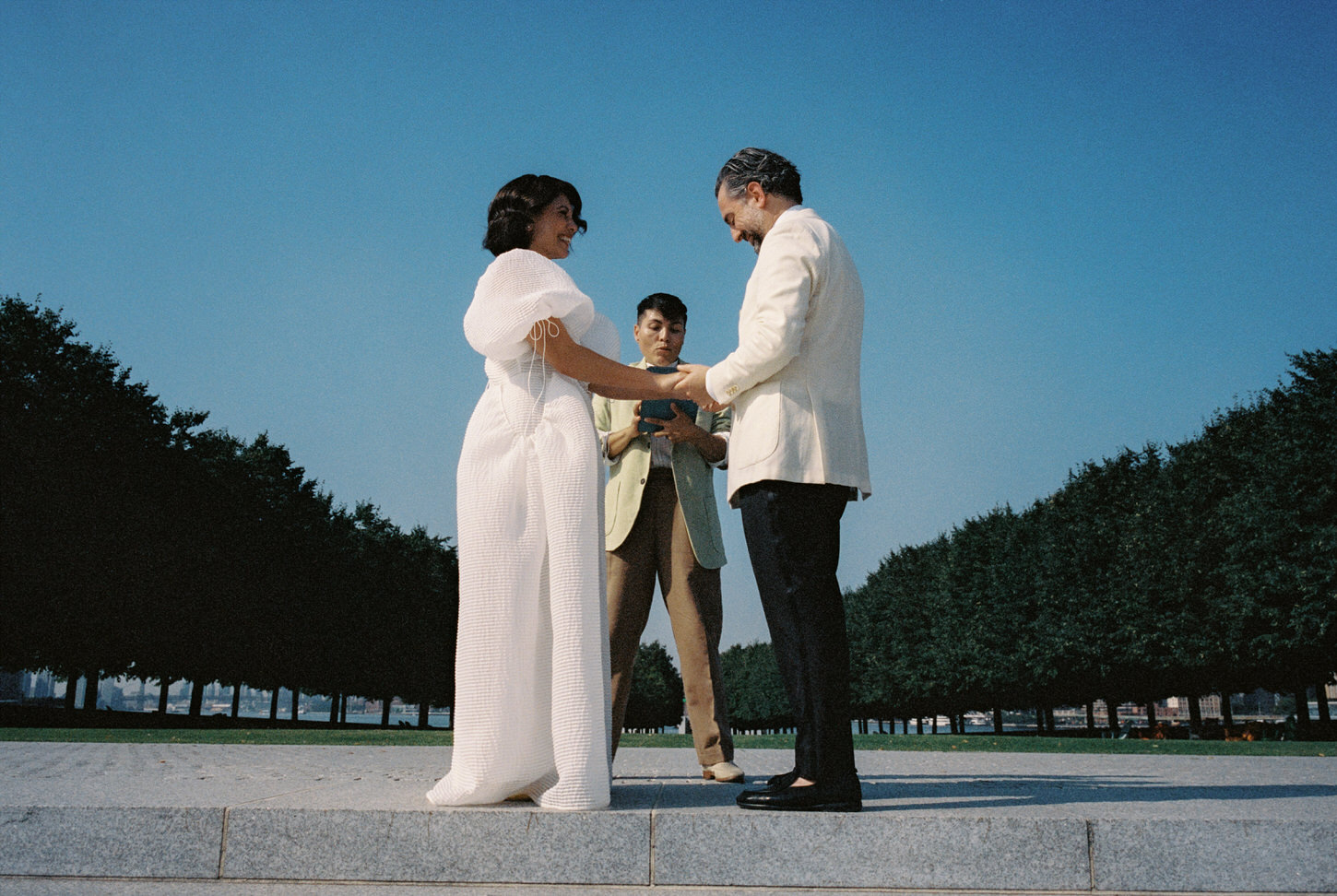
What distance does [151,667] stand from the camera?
35375mm

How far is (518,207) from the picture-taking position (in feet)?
15.8

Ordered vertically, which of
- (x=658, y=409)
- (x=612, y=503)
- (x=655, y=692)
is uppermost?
(x=658, y=409)

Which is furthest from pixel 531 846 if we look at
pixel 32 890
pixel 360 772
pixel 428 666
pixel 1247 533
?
pixel 428 666

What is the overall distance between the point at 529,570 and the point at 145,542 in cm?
3116

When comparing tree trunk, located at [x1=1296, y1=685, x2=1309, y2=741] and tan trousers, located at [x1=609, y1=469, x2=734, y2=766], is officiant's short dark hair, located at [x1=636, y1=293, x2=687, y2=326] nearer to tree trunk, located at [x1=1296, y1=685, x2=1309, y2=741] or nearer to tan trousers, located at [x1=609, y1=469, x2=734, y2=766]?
tan trousers, located at [x1=609, y1=469, x2=734, y2=766]

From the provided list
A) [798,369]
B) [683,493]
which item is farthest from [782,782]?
[683,493]

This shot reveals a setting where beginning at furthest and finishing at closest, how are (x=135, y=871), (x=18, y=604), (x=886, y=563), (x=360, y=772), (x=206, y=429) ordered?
(x=886, y=563) < (x=206, y=429) < (x=18, y=604) < (x=360, y=772) < (x=135, y=871)

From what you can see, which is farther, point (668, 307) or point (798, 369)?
point (668, 307)

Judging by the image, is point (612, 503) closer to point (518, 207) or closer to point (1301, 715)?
point (518, 207)

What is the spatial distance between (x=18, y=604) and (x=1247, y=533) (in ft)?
126

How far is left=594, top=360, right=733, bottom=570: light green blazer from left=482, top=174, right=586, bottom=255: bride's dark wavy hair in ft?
5.21

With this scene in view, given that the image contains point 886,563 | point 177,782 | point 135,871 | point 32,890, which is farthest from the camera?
point 886,563

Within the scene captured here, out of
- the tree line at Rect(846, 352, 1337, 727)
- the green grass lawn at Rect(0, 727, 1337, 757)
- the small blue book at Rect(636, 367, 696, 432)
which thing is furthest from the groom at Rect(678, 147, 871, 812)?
the tree line at Rect(846, 352, 1337, 727)

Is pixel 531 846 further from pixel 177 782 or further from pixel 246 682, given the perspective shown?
pixel 246 682
